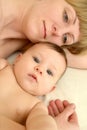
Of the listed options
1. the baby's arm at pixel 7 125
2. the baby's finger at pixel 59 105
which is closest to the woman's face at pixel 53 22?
the baby's finger at pixel 59 105

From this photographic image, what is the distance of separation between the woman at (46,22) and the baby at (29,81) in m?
0.07

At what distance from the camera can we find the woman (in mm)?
1341

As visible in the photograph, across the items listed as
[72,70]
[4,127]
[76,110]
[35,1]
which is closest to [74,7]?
[35,1]

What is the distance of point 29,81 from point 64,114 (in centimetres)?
18

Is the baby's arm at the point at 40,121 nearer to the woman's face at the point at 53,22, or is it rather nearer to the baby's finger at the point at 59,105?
the baby's finger at the point at 59,105

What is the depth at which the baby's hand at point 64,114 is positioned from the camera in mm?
1150

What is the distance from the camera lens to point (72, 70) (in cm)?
147

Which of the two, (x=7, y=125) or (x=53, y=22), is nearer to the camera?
(x=7, y=125)

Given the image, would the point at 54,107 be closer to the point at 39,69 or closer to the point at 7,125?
the point at 39,69

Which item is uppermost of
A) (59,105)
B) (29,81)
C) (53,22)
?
(53,22)

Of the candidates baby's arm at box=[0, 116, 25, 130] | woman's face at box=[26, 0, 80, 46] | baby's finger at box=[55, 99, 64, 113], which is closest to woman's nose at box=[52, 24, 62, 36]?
woman's face at box=[26, 0, 80, 46]

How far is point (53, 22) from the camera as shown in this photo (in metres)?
1.34

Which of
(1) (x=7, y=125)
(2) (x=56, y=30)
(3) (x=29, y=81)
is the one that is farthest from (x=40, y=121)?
(2) (x=56, y=30)

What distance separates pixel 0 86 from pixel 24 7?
0.41 metres
